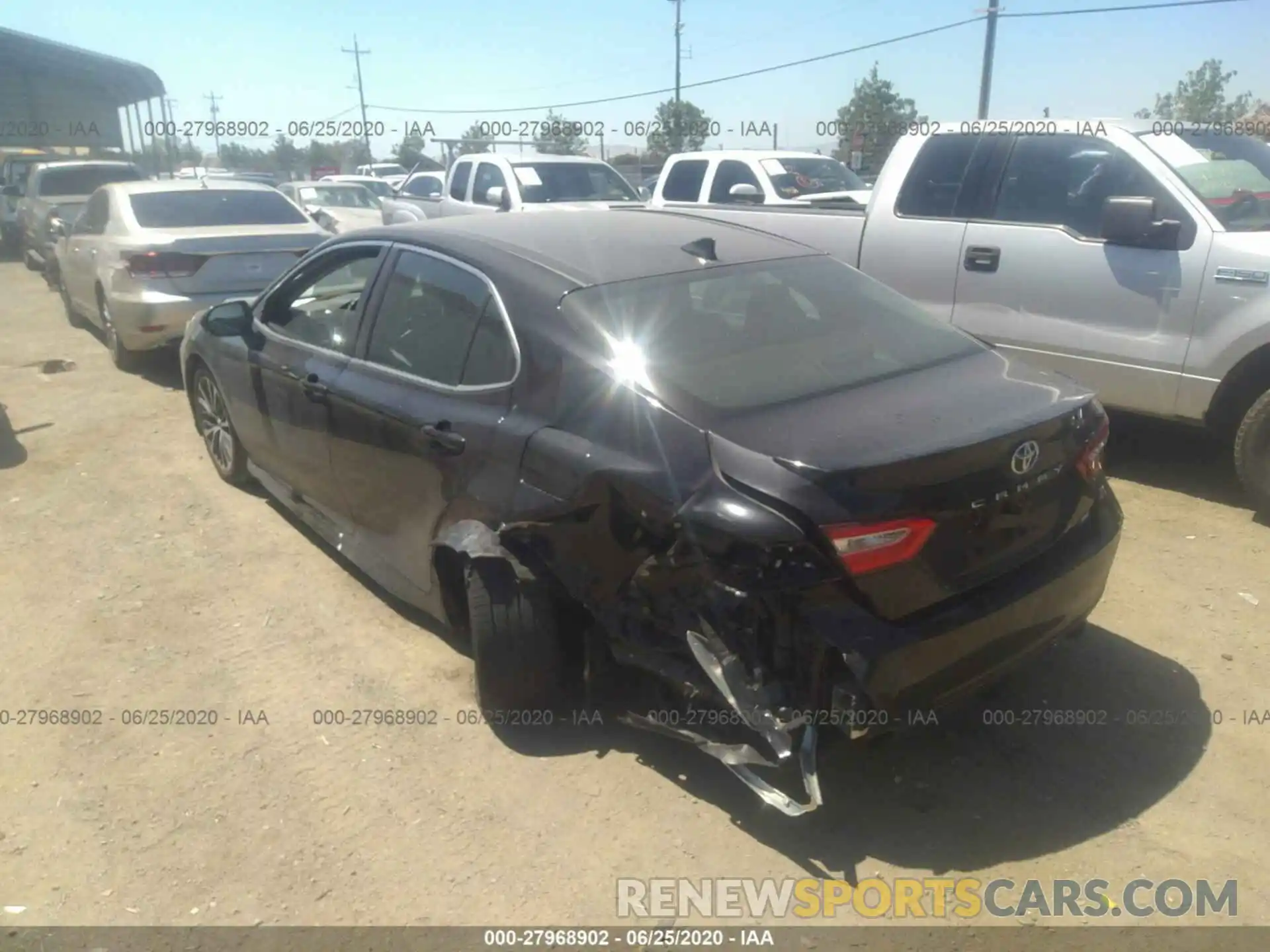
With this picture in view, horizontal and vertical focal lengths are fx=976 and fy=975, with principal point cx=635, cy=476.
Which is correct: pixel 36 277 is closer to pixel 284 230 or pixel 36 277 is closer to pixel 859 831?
pixel 284 230

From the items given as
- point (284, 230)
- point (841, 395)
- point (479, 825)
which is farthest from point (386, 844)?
point (284, 230)

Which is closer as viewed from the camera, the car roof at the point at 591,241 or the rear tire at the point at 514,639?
the rear tire at the point at 514,639

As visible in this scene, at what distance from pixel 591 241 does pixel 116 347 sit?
22.2 feet

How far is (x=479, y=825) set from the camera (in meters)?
3.02

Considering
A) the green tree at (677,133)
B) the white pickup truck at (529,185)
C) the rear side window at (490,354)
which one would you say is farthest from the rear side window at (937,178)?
the green tree at (677,133)

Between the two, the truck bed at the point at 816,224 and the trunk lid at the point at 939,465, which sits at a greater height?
the truck bed at the point at 816,224

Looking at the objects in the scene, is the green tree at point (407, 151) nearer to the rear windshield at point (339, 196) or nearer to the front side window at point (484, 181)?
the rear windshield at point (339, 196)

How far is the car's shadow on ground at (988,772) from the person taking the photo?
2889mm

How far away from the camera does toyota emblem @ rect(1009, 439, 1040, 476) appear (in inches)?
110

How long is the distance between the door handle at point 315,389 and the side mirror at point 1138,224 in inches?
160

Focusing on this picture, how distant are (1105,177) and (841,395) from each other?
3.51 meters

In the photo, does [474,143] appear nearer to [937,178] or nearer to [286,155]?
[937,178]

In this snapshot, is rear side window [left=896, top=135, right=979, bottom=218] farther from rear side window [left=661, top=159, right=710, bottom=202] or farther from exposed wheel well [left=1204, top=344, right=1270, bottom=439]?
rear side window [left=661, top=159, right=710, bottom=202]

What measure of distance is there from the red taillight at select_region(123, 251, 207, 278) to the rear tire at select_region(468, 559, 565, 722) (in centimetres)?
586
